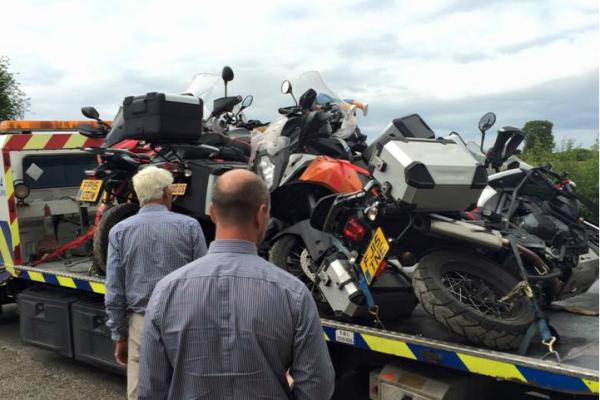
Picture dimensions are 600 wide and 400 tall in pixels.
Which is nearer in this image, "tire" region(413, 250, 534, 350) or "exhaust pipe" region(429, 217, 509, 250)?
"tire" region(413, 250, 534, 350)

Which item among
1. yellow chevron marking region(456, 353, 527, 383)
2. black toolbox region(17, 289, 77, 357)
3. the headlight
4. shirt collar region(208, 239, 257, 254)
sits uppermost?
shirt collar region(208, 239, 257, 254)

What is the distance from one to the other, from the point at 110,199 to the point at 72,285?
0.85 meters

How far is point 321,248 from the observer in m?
3.66

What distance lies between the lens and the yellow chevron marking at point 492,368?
8.73 ft

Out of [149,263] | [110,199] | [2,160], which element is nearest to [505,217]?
[149,263]

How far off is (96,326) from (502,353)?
370 centimetres

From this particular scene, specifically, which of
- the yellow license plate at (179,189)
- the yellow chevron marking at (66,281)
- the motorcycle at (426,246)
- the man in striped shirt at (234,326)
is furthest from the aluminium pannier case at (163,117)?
the man in striped shirt at (234,326)

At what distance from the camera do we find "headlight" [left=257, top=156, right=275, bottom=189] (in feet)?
13.7

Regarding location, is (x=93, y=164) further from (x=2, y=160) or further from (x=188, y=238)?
(x=188, y=238)

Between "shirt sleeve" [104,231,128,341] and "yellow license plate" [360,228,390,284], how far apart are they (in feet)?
4.50

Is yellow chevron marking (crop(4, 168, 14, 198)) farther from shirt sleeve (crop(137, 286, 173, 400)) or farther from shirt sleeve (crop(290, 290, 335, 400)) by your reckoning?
shirt sleeve (crop(290, 290, 335, 400))

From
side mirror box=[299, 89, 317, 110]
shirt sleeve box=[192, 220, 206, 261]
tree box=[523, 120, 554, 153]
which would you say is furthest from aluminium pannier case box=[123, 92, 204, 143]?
tree box=[523, 120, 554, 153]

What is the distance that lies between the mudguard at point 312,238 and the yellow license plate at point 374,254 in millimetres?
326

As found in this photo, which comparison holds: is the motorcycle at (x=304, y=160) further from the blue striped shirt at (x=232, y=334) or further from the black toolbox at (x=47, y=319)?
the black toolbox at (x=47, y=319)
